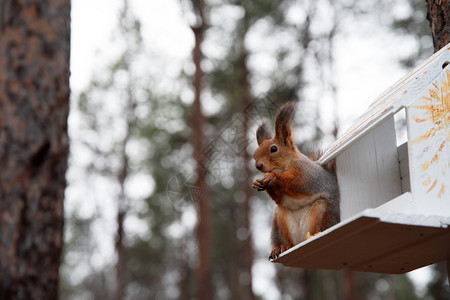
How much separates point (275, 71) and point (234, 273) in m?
10.1

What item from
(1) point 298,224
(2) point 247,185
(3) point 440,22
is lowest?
(1) point 298,224

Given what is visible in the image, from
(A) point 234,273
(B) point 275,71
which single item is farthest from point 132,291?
(B) point 275,71

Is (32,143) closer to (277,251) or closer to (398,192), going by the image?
(277,251)

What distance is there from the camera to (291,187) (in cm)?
297

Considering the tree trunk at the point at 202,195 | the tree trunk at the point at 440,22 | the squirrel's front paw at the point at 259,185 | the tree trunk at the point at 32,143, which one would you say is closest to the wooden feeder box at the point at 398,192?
the squirrel's front paw at the point at 259,185

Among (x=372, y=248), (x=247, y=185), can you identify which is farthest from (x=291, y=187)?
(x=247, y=185)

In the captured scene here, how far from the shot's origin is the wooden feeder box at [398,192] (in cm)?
223

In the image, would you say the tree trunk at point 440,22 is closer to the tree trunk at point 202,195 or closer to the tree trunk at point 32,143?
the tree trunk at point 32,143

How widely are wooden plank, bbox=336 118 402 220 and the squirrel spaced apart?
0.10m

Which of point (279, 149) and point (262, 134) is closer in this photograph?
point (279, 149)

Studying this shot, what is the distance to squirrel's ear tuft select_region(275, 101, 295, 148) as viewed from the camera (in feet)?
9.97

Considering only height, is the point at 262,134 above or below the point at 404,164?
above

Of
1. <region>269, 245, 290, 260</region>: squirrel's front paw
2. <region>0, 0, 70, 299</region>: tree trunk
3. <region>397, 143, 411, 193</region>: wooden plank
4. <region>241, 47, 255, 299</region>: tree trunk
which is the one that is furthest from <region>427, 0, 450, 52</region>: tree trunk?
<region>241, 47, 255, 299</region>: tree trunk

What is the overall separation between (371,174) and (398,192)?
18cm
